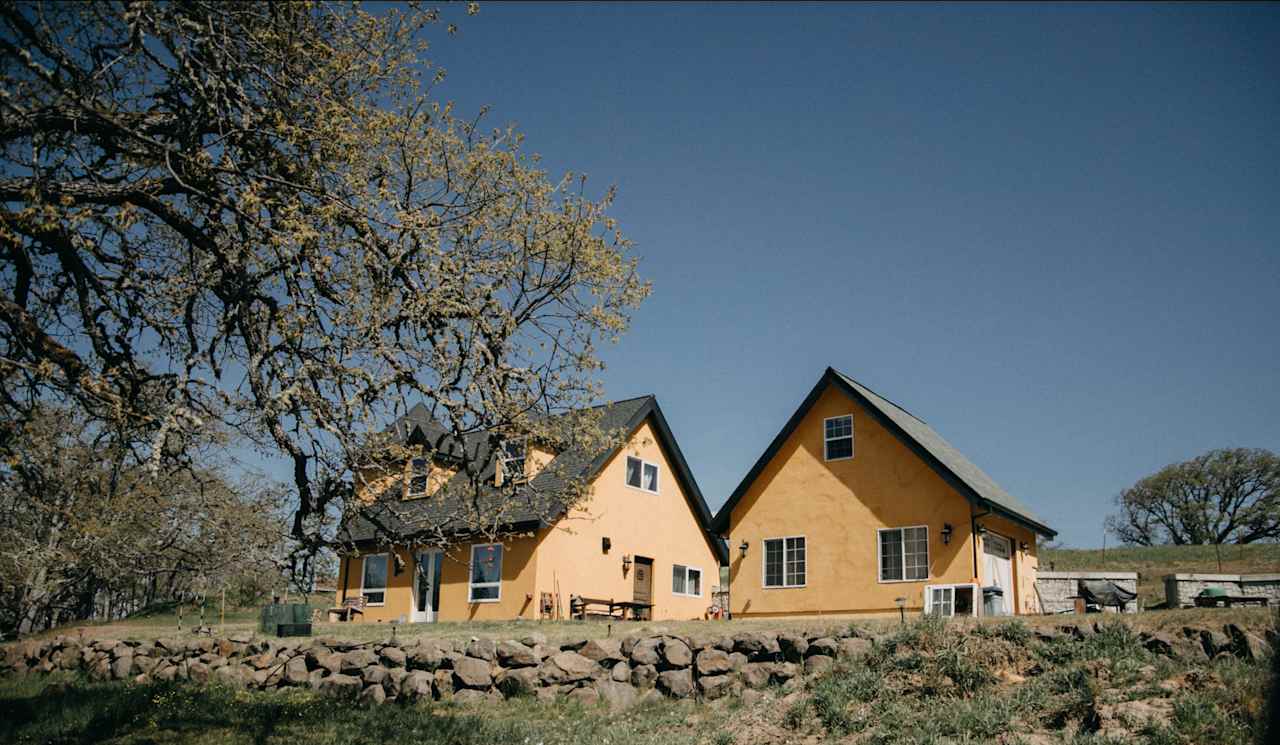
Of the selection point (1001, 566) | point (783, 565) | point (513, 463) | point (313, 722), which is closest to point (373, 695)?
point (313, 722)

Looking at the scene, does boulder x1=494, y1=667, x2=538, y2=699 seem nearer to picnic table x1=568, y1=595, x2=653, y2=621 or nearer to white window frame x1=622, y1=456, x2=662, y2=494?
picnic table x1=568, y1=595, x2=653, y2=621

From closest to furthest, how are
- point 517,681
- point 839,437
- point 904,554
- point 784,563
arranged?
1. point 517,681
2. point 904,554
3. point 784,563
4. point 839,437

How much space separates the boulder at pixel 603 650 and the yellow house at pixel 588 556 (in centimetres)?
767

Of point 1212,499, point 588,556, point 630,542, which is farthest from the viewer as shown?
point 1212,499

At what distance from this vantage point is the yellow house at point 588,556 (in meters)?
25.2

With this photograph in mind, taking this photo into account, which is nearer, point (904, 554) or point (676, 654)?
point (676, 654)

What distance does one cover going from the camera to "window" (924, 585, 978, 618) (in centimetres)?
2039

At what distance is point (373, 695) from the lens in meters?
15.4

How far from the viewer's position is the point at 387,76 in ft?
33.0

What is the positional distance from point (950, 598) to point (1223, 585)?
6426mm

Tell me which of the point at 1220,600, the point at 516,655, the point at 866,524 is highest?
the point at 866,524

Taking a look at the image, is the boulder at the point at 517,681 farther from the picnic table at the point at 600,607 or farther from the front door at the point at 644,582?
the front door at the point at 644,582

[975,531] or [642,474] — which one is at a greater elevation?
[642,474]

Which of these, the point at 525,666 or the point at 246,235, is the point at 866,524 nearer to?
the point at 525,666
